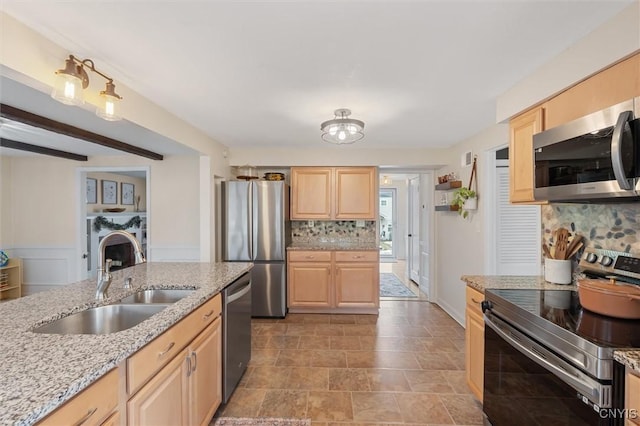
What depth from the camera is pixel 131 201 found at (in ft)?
21.0

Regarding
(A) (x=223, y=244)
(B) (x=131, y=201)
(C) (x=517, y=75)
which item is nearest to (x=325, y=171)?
(A) (x=223, y=244)

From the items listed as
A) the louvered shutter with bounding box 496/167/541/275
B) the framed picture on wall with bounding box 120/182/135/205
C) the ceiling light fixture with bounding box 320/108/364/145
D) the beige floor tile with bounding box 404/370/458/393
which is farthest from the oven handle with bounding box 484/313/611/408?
the framed picture on wall with bounding box 120/182/135/205

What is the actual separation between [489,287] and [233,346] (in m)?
1.82

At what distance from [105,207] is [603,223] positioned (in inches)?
272

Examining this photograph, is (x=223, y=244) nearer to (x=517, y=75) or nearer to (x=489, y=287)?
(x=489, y=287)

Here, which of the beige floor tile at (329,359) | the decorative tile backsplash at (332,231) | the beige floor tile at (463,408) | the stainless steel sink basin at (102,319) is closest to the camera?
the stainless steel sink basin at (102,319)

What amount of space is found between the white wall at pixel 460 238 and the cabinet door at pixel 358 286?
0.98 m

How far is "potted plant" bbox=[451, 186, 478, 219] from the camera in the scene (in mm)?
3330

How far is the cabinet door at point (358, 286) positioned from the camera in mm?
4074

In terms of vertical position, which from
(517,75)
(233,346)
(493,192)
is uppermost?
(517,75)

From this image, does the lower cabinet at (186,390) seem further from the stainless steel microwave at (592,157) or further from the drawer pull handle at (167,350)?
the stainless steel microwave at (592,157)

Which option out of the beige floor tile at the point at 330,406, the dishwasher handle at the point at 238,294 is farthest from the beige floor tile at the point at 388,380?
the dishwasher handle at the point at 238,294

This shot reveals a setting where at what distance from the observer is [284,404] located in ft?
7.18

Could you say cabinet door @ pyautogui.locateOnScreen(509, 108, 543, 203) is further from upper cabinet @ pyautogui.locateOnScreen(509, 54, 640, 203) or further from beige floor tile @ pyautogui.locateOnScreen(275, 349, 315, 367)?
beige floor tile @ pyautogui.locateOnScreen(275, 349, 315, 367)
